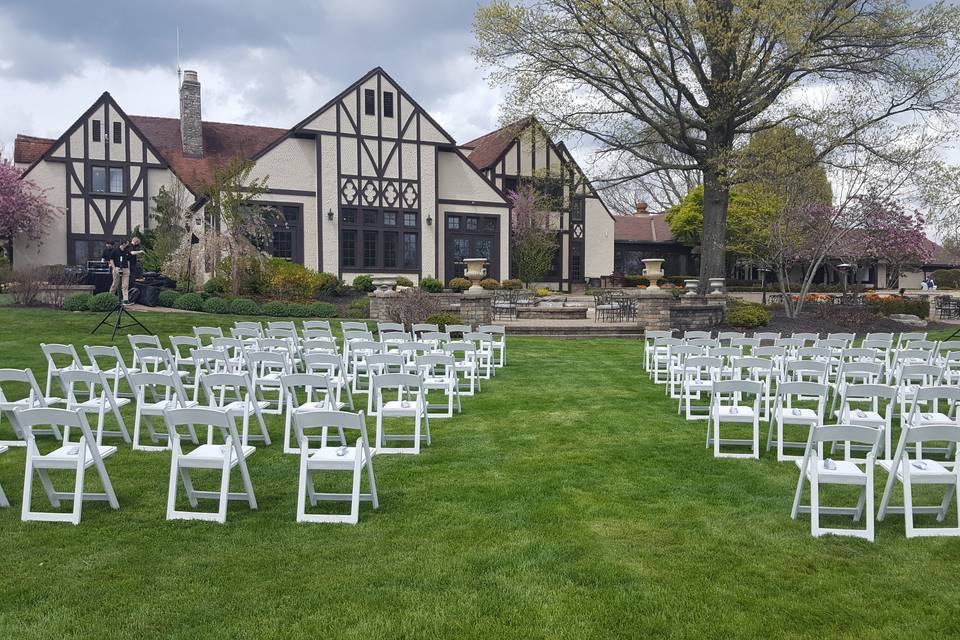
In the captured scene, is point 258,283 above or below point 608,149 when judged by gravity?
below

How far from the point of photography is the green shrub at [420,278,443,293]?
2941 centimetres

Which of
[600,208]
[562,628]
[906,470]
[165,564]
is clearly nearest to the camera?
[562,628]

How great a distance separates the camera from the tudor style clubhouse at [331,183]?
97.0ft

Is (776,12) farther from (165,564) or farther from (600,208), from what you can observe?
(165,564)

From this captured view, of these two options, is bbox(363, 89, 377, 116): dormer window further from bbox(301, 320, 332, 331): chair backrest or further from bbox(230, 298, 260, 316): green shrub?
bbox(301, 320, 332, 331): chair backrest

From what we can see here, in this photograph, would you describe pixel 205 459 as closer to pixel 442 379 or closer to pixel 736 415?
pixel 442 379

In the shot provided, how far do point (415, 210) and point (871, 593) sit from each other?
2834 centimetres

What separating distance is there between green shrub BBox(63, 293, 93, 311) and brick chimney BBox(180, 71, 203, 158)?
14.2m

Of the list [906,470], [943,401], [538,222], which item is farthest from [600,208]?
[906,470]

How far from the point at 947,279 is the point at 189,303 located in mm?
45095

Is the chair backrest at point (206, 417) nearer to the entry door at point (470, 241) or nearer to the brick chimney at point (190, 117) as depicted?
the entry door at point (470, 241)

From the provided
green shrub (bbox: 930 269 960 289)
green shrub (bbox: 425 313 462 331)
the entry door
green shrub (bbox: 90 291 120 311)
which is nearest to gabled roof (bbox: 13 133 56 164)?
green shrub (bbox: 90 291 120 311)

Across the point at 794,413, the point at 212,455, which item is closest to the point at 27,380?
the point at 212,455

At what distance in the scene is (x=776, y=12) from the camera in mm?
20203
